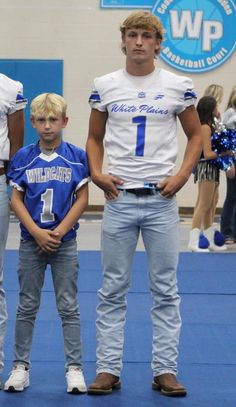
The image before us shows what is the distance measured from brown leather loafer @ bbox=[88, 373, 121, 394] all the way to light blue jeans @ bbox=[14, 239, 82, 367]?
12 cm

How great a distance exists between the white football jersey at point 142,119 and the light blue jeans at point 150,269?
123 mm

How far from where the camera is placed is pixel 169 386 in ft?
14.9

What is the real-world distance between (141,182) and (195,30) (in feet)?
28.5

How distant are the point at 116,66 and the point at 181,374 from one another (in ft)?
27.9

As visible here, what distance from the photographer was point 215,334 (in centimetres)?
583

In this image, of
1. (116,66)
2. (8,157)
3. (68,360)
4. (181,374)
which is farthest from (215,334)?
(116,66)

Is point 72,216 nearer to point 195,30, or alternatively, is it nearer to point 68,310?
point 68,310

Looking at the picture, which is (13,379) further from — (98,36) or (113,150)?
(98,36)

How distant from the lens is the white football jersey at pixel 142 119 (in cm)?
449

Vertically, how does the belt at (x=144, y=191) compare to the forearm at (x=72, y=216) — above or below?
above

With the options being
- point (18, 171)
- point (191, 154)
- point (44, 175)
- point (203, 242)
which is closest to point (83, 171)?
point (44, 175)

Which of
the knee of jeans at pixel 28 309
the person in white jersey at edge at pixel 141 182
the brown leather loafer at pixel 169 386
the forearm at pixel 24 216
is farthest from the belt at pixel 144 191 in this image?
the brown leather loafer at pixel 169 386

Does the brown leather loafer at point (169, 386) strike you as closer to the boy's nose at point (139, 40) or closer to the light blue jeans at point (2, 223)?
the light blue jeans at point (2, 223)

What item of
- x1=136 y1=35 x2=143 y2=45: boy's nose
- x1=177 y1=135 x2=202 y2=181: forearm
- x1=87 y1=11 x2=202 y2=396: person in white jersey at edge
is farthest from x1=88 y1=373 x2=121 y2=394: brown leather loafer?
x1=136 y1=35 x2=143 y2=45: boy's nose
